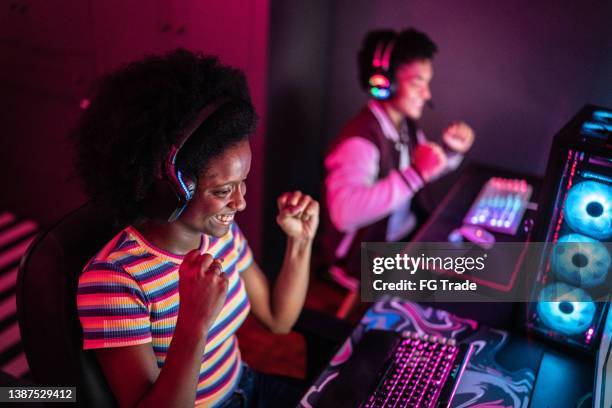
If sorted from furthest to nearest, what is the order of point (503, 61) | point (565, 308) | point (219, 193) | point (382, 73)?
point (503, 61) < point (382, 73) < point (565, 308) < point (219, 193)

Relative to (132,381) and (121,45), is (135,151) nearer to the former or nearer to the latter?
(132,381)

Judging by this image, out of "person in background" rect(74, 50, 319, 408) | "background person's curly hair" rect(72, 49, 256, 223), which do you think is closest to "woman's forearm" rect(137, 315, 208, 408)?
"person in background" rect(74, 50, 319, 408)

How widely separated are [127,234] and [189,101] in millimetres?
290

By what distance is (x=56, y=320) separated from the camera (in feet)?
3.20

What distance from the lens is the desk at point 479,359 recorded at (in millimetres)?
1107

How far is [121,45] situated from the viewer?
211cm

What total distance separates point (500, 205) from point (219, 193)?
42.2 inches

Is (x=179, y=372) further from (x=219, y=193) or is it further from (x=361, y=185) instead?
(x=361, y=185)

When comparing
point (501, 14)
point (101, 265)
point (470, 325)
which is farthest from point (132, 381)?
point (501, 14)

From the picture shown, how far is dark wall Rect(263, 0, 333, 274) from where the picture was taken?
2006 mm

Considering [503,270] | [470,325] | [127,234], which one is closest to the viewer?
[127,234]

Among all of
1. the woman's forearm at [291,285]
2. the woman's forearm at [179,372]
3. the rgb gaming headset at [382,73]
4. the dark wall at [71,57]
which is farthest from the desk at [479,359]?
the dark wall at [71,57]

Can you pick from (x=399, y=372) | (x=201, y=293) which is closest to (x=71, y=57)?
(x=201, y=293)

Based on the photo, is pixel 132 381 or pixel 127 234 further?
pixel 127 234
